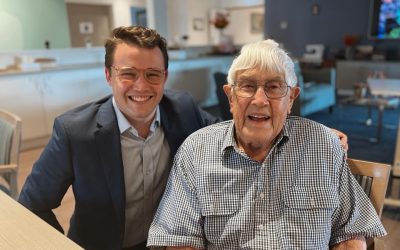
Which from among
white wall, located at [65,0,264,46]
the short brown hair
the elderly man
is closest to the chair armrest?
the short brown hair

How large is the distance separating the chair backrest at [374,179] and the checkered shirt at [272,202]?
0.08 m

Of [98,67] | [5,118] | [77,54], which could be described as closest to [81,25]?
[77,54]

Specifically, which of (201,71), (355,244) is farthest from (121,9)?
Result: (355,244)

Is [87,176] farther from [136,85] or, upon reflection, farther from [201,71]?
[201,71]

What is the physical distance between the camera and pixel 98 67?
445 centimetres

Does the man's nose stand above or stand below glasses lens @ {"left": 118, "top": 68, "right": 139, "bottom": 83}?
below

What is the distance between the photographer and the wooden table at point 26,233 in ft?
3.06

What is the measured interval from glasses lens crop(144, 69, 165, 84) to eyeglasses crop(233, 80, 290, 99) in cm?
30

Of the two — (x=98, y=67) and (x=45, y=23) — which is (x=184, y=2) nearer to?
(x=45, y=23)

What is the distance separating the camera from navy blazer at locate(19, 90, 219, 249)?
1210 millimetres

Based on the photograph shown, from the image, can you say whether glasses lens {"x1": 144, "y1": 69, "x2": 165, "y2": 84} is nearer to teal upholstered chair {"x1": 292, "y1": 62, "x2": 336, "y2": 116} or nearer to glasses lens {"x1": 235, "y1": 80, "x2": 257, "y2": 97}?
glasses lens {"x1": 235, "y1": 80, "x2": 257, "y2": 97}

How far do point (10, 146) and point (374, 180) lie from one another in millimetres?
1598

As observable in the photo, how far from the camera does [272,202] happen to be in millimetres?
1123

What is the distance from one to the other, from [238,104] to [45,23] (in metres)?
5.46
